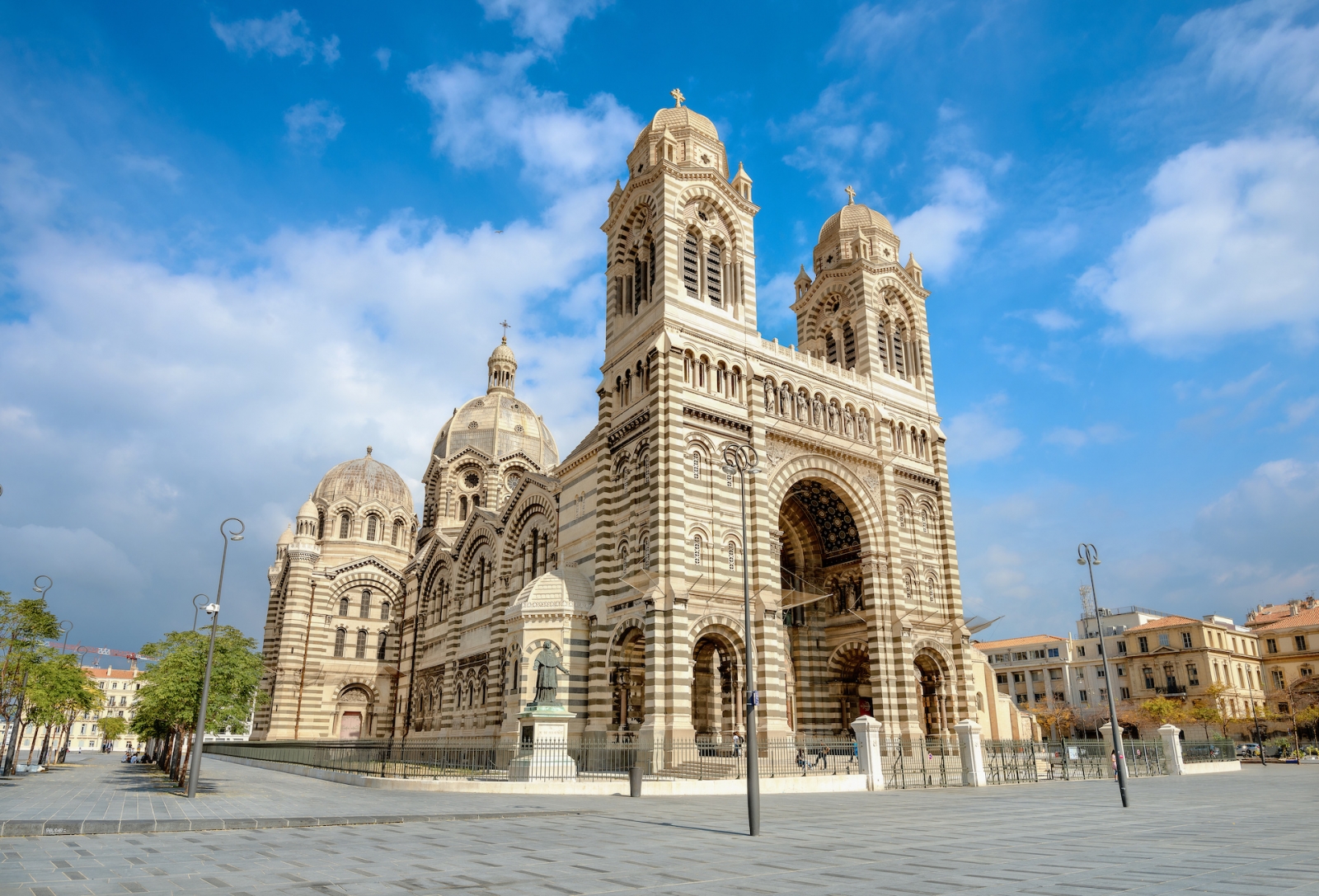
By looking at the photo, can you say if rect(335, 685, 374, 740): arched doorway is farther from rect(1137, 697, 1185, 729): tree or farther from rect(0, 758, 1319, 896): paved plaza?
rect(1137, 697, 1185, 729): tree

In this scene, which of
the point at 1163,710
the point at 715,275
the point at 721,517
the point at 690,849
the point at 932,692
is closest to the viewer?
the point at 690,849

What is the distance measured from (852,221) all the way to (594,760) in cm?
2899

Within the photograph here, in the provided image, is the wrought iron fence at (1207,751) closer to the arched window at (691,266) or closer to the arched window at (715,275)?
the arched window at (715,275)

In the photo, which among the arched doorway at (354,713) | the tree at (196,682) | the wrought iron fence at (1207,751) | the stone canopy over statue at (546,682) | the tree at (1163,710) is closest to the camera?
the tree at (196,682)

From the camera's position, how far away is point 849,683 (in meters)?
37.1

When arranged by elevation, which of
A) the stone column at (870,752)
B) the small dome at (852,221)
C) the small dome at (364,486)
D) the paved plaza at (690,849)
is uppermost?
the small dome at (852,221)

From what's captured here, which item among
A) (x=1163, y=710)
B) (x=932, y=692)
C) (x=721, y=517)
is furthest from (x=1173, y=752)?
(x=1163, y=710)

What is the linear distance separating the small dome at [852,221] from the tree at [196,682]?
3252 centimetres

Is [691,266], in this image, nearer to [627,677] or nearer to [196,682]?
[627,677]

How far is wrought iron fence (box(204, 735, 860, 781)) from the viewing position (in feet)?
79.7

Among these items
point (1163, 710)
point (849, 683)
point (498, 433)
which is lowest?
point (1163, 710)

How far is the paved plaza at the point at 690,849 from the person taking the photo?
882 cm

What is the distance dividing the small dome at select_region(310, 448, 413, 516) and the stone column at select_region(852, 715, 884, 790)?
49453mm

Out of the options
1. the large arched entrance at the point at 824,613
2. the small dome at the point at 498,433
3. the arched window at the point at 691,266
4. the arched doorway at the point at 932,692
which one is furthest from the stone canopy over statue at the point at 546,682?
the small dome at the point at 498,433
